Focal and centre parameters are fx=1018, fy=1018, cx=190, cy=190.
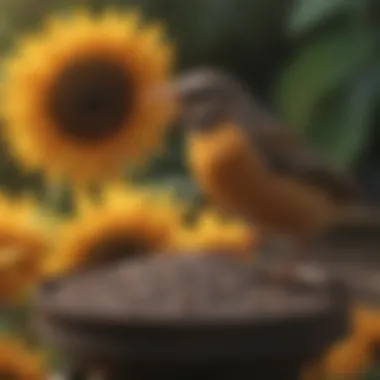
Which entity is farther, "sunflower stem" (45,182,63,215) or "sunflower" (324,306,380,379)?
"sunflower stem" (45,182,63,215)

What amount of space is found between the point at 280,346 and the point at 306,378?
49mm

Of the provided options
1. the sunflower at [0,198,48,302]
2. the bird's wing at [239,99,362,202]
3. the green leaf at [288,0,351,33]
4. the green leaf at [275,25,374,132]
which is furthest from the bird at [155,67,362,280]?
the green leaf at [275,25,374,132]

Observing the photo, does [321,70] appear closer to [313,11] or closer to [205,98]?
[313,11]

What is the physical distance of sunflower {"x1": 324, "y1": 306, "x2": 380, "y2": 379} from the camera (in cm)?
47

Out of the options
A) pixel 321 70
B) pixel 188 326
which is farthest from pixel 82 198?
pixel 321 70

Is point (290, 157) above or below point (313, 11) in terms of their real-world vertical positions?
below

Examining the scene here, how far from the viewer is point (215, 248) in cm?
54

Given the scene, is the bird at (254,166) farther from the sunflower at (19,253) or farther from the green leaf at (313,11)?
the green leaf at (313,11)

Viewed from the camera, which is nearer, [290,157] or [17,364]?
[17,364]

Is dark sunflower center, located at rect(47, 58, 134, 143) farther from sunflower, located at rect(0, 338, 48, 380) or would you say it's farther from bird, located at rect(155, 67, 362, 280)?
sunflower, located at rect(0, 338, 48, 380)

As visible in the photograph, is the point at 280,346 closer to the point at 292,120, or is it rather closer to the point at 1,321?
the point at 1,321

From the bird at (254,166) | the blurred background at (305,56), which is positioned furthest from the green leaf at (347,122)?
the bird at (254,166)

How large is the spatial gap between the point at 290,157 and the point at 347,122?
0.68 m

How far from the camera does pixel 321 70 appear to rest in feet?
4.08
